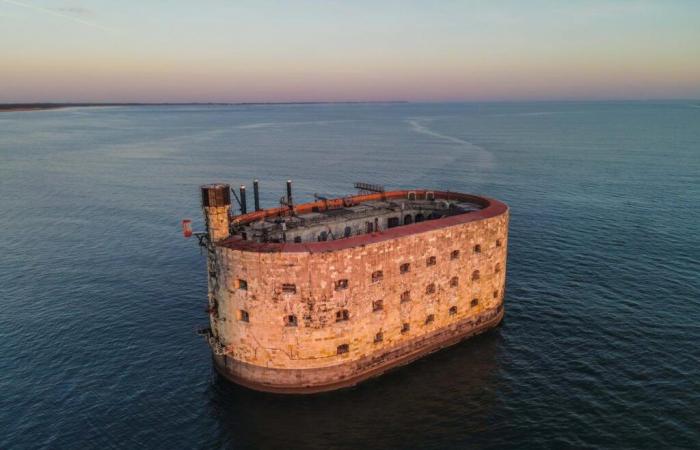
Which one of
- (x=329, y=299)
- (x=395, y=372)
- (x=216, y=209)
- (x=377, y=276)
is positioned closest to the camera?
(x=329, y=299)

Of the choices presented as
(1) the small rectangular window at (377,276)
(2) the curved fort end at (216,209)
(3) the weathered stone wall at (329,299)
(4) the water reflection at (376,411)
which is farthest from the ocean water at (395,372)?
(2) the curved fort end at (216,209)

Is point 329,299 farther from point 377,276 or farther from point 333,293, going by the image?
point 377,276

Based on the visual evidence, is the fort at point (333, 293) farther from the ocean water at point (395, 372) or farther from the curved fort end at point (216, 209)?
the ocean water at point (395, 372)

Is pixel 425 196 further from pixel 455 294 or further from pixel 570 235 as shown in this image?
pixel 570 235

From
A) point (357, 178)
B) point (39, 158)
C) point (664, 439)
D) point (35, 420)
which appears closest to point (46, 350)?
point (35, 420)

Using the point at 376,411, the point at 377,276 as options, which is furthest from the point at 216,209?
the point at 376,411

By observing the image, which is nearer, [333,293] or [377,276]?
[333,293]
